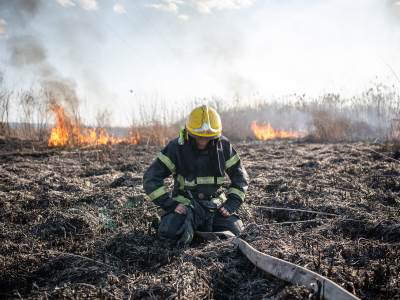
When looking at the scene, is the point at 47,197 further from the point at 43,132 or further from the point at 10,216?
the point at 43,132

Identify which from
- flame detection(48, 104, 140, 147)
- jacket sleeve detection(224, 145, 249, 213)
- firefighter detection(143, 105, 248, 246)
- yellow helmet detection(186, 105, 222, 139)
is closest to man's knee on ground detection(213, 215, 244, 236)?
firefighter detection(143, 105, 248, 246)

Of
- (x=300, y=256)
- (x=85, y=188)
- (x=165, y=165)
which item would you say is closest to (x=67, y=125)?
(x=85, y=188)

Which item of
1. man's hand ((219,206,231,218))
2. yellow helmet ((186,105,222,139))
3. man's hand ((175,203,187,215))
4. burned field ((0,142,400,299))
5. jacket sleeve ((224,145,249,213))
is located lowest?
burned field ((0,142,400,299))

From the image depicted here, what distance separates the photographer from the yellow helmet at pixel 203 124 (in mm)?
3293

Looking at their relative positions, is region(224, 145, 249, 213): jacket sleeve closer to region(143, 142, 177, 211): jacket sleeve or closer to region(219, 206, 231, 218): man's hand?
region(219, 206, 231, 218): man's hand

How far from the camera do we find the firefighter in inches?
131

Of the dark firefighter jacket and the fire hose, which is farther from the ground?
the dark firefighter jacket

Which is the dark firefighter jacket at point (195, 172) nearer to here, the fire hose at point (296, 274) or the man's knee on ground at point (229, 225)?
the man's knee on ground at point (229, 225)

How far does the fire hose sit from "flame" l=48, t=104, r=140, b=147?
30.9 feet

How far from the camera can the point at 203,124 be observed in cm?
329

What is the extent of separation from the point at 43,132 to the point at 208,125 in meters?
10.7

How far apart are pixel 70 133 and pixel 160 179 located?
8.61 metres

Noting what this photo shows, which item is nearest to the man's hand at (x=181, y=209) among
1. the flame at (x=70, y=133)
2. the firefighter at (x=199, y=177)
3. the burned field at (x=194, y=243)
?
the firefighter at (x=199, y=177)

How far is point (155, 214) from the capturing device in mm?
3998
